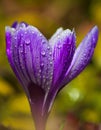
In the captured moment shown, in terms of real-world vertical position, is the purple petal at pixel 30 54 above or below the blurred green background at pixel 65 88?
above

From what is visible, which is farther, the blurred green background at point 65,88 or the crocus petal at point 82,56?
the blurred green background at point 65,88

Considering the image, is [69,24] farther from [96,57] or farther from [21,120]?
[21,120]

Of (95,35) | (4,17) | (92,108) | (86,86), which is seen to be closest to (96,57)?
(86,86)

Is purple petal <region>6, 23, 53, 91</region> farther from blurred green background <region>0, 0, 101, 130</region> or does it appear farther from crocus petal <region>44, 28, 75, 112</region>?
blurred green background <region>0, 0, 101, 130</region>

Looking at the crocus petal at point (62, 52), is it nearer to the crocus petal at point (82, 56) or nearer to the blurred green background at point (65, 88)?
the crocus petal at point (82, 56)

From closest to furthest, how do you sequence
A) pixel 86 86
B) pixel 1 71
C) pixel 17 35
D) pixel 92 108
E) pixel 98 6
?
pixel 17 35
pixel 92 108
pixel 86 86
pixel 1 71
pixel 98 6

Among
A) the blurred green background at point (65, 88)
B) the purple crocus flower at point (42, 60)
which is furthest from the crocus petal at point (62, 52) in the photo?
the blurred green background at point (65, 88)
